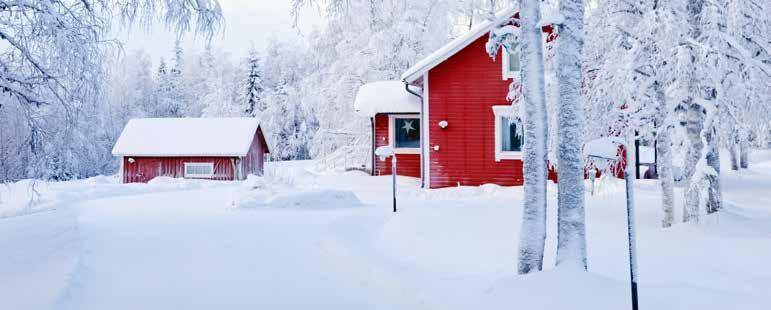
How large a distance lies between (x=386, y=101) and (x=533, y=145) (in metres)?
13.4

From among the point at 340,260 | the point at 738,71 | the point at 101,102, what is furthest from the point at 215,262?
the point at 738,71

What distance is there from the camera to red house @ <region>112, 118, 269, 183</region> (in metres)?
27.3

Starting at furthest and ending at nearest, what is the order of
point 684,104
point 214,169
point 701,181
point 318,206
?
point 214,169
point 318,206
point 684,104
point 701,181

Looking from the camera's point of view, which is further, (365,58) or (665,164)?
(365,58)

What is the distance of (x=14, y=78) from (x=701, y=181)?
9422mm

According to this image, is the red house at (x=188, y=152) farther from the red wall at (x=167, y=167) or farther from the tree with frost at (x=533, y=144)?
the tree with frost at (x=533, y=144)

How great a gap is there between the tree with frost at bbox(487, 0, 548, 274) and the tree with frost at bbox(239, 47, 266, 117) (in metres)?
40.6

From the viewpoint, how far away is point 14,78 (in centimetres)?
645

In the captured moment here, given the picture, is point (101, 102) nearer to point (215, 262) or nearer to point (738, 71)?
point (215, 262)

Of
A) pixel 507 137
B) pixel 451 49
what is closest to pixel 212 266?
pixel 451 49

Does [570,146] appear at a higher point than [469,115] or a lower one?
lower

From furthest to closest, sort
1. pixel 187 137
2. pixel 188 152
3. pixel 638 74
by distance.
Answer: pixel 187 137
pixel 188 152
pixel 638 74

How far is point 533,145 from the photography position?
561 centimetres

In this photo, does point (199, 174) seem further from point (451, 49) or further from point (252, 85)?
point (252, 85)
